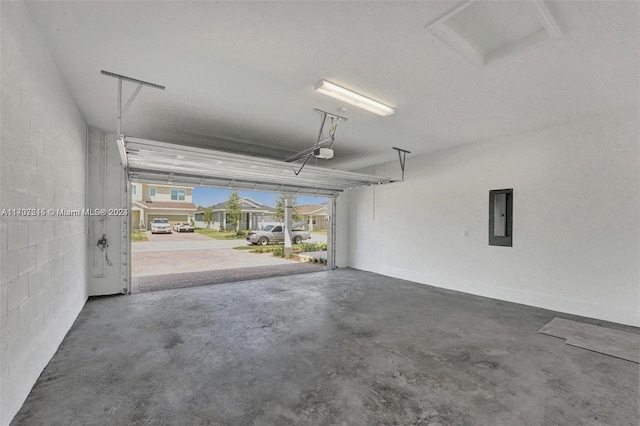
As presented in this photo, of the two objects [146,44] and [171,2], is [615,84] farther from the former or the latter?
[146,44]

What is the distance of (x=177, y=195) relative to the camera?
18500 mm

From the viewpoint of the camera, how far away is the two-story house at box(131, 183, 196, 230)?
1610 cm

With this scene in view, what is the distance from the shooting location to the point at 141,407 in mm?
1984

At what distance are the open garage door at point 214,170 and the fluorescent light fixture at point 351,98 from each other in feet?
5.39

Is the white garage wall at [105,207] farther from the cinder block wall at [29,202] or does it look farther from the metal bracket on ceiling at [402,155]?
the metal bracket on ceiling at [402,155]

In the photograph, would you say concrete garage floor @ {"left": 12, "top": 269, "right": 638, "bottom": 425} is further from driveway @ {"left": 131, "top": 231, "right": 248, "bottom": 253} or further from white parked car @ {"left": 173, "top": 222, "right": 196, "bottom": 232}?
white parked car @ {"left": 173, "top": 222, "right": 196, "bottom": 232}

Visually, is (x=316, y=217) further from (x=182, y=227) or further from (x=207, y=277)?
(x=207, y=277)

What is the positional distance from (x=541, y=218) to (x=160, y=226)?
1722 centimetres

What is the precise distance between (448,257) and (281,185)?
4.10 metres

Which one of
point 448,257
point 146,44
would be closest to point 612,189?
point 448,257

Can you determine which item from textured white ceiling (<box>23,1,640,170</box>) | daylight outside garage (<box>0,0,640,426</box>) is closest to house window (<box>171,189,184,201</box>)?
daylight outside garage (<box>0,0,640,426</box>)

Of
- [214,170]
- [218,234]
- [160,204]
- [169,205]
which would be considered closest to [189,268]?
[214,170]

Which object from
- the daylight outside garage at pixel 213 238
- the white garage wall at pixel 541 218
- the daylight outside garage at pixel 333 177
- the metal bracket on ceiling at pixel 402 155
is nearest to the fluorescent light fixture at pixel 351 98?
the daylight outside garage at pixel 333 177

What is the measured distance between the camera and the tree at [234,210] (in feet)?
54.4
